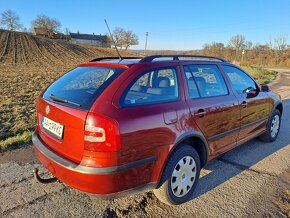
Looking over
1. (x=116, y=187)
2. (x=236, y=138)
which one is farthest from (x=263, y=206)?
(x=116, y=187)

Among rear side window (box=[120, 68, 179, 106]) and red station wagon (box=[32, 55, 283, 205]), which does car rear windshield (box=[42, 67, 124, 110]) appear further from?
rear side window (box=[120, 68, 179, 106])

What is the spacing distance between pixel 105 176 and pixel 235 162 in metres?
2.57

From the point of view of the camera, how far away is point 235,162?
13.1ft

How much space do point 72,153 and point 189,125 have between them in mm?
1275

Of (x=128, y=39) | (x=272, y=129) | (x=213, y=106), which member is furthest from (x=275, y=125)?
(x=128, y=39)

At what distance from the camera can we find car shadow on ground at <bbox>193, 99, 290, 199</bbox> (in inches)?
132

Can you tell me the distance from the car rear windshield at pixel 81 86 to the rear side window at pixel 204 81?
934 millimetres

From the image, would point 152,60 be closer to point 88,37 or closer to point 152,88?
point 152,88

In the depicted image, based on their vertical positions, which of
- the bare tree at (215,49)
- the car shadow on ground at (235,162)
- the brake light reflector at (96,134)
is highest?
the bare tree at (215,49)

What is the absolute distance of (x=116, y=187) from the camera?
224 cm

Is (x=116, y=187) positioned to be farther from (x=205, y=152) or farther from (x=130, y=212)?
(x=205, y=152)

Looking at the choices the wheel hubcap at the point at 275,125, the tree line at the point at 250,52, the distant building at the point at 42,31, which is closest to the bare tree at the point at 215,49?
the tree line at the point at 250,52

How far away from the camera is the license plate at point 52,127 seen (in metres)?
2.48

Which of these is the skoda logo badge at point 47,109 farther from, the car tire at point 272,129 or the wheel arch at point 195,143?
the car tire at point 272,129
